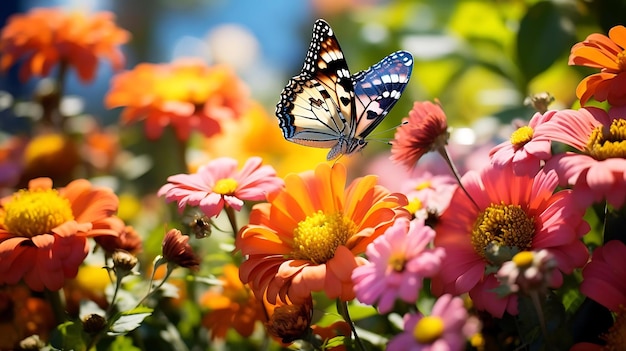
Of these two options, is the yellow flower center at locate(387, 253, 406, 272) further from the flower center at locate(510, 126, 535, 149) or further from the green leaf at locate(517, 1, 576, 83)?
the green leaf at locate(517, 1, 576, 83)

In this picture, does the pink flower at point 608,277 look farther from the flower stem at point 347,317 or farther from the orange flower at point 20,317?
the orange flower at point 20,317

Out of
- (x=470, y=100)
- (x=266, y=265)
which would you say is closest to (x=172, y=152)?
(x=470, y=100)

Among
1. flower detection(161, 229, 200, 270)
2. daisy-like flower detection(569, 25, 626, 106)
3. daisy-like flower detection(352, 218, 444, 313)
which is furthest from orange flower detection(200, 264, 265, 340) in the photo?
daisy-like flower detection(569, 25, 626, 106)

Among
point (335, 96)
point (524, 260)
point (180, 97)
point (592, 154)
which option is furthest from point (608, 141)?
point (180, 97)

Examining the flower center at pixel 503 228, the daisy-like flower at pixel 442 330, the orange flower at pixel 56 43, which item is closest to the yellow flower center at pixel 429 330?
the daisy-like flower at pixel 442 330

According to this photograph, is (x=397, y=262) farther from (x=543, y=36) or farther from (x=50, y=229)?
(x=543, y=36)

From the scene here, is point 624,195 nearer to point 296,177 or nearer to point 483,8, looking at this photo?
point 296,177
